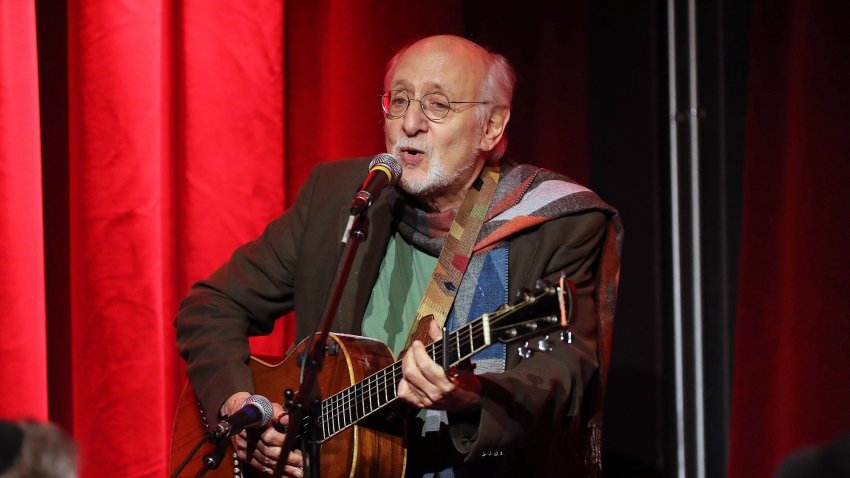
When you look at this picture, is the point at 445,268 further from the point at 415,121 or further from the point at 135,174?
the point at 135,174

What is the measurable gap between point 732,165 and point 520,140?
802 mm

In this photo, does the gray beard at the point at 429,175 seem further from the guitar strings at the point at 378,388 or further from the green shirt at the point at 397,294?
the guitar strings at the point at 378,388

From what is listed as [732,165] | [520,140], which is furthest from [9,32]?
[732,165]

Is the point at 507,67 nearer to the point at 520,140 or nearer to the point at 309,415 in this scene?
the point at 520,140

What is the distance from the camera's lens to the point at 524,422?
2682 mm

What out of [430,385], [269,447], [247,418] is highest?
[430,385]

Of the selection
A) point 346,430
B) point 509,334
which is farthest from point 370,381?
point 509,334

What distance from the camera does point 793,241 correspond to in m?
3.58

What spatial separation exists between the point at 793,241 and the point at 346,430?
66.1 inches

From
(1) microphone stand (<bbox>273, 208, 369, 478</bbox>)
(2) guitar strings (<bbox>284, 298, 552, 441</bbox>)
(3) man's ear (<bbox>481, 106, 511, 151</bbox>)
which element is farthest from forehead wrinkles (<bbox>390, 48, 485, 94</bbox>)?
(2) guitar strings (<bbox>284, 298, 552, 441</bbox>)

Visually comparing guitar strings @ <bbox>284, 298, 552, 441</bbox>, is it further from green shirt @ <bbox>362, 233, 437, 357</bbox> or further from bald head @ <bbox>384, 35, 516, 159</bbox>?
bald head @ <bbox>384, 35, 516, 159</bbox>

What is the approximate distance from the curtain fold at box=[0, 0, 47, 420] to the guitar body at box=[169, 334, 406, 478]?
68 cm

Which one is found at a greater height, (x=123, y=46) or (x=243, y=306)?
(x=123, y=46)

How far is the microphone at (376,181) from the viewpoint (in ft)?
8.29
